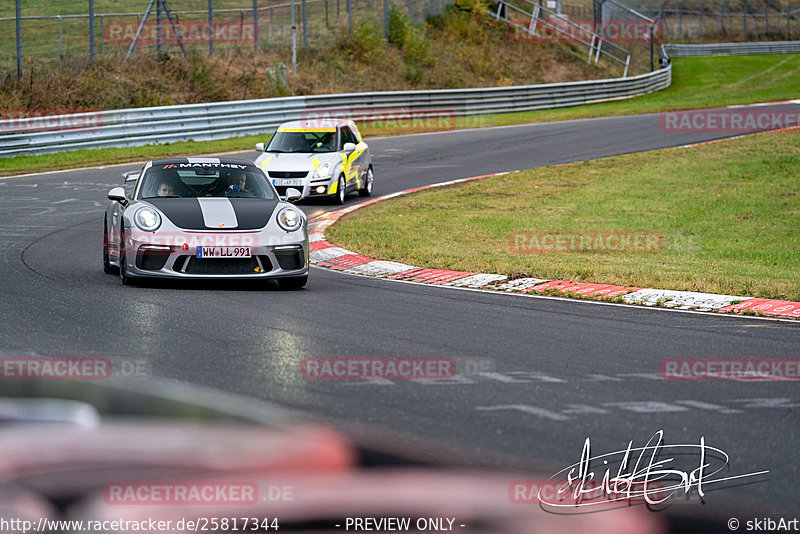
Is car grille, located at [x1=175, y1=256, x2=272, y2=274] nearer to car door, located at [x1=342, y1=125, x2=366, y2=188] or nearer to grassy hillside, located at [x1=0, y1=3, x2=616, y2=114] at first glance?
car door, located at [x1=342, y1=125, x2=366, y2=188]

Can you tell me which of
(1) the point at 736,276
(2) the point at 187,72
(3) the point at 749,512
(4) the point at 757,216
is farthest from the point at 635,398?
(2) the point at 187,72

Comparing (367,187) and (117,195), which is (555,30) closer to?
(367,187)

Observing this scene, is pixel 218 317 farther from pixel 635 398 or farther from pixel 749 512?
pixel 749 512

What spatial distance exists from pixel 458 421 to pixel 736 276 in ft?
23.2

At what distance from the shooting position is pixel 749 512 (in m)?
4.27

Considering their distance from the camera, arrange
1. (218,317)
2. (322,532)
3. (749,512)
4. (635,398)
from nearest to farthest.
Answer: (322,532) → (749,512) → (635,398) → (218,317)

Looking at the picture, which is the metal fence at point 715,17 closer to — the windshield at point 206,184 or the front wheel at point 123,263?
the windshield at point 206,184

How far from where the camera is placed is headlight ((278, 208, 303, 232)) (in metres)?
10.9

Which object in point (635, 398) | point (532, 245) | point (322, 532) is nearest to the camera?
point (322, 532)

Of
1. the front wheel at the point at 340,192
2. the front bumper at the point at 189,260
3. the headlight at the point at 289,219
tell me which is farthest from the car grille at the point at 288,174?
the front bumper at the point at 189,260

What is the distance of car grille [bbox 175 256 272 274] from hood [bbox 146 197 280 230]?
1.15 feet

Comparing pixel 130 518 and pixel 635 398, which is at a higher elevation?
pixel 130 518

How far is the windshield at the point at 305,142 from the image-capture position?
19.3 m

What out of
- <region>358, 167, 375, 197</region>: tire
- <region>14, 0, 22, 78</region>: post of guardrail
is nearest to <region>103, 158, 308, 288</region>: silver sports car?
<region>358, 167, 375, 197</region>: tire
